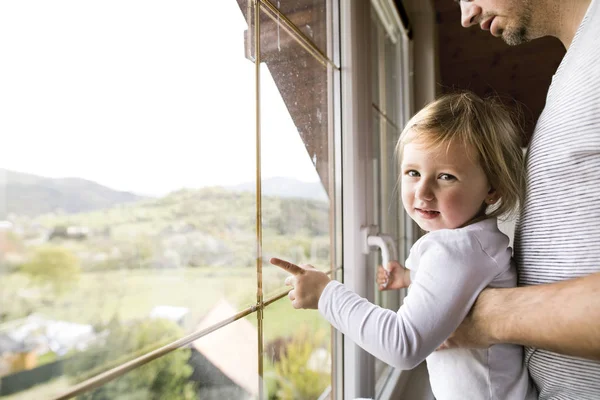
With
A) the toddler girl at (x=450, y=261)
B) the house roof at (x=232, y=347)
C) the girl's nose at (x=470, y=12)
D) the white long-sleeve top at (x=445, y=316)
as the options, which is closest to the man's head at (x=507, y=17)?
the girl's nose at (x=470, y=12)

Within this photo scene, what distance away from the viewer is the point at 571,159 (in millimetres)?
633

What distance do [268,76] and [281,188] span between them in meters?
0.22

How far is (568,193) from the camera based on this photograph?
641mm

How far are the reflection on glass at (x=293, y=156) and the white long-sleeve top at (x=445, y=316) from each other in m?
0.19

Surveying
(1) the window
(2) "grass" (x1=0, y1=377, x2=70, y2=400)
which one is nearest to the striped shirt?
(1) the window

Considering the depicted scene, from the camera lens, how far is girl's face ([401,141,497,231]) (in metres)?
0.77

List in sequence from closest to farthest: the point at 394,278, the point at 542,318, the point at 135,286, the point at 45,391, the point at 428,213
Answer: the point at 45,391 < the point at 135,286 < the point at 542,318 < the point at 428,213 < the point at 394,278

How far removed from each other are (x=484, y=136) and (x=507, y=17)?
10.1 inches

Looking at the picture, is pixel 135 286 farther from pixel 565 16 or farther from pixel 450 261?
pixel 565 16

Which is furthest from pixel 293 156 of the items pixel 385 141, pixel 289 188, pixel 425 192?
pixel 385 141

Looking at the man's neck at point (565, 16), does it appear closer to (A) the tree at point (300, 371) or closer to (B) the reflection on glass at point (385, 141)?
(B) the reflection on glass at point (385, 141)

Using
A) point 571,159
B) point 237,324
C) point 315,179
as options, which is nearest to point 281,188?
point 315,179

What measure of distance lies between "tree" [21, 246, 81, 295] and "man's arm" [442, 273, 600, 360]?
1.87ft

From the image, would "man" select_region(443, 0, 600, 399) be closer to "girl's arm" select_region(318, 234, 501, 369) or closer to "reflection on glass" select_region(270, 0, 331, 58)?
"girl's arm" select_region(318, 234, 501, 369)
